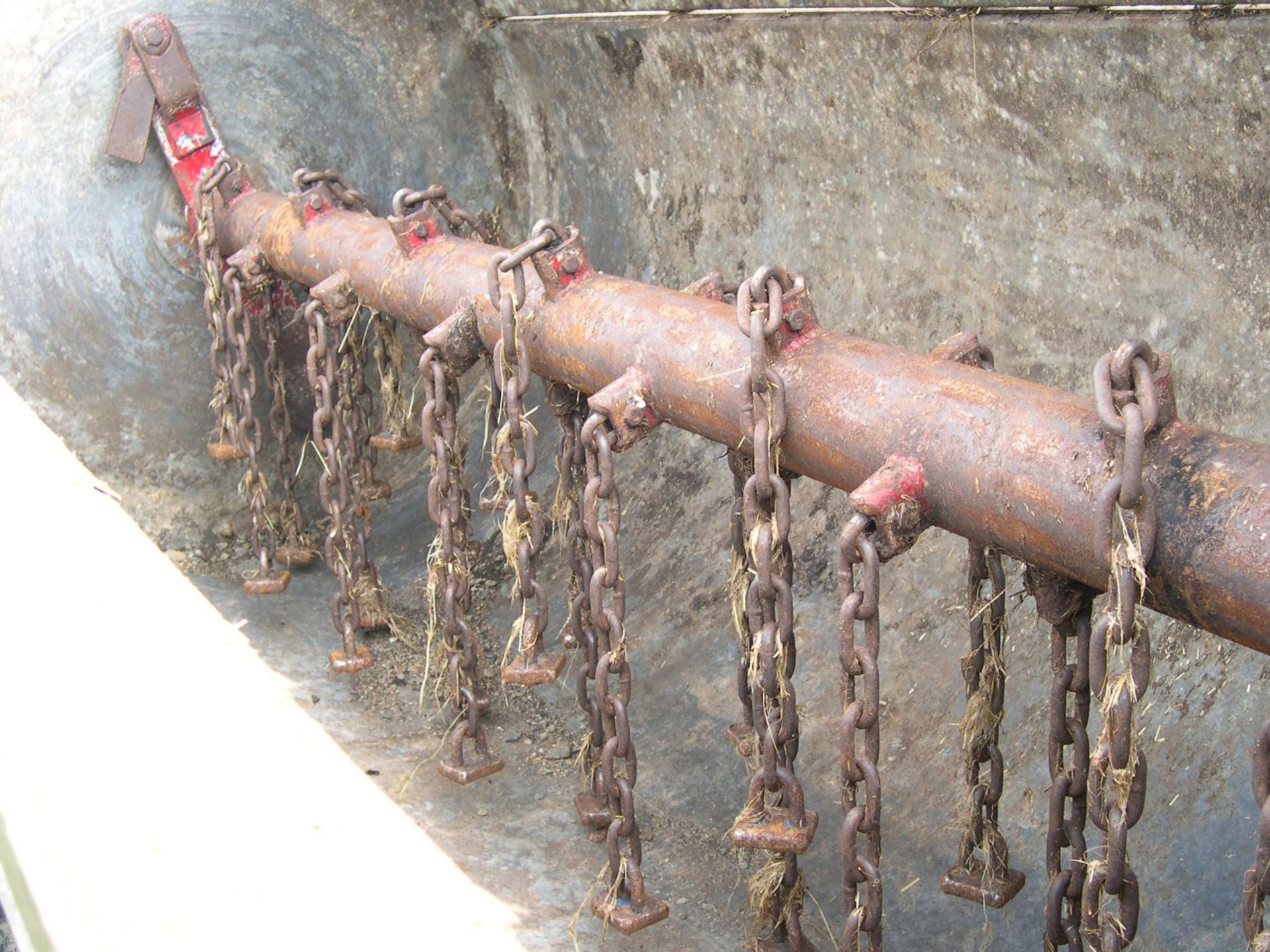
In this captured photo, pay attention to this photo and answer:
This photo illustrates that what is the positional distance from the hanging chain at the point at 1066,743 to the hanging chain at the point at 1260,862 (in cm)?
35

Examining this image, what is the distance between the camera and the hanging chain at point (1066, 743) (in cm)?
217

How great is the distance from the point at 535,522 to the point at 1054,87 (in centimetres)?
161

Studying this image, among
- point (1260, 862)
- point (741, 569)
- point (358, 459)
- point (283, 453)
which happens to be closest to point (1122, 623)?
point (1260, 862)

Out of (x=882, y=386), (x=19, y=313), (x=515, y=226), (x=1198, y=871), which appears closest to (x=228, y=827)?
(x=882, y=386)

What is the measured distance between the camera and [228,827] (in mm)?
1300

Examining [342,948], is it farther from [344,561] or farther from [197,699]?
[344,561]

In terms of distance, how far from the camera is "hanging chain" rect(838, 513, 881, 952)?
2.14 m

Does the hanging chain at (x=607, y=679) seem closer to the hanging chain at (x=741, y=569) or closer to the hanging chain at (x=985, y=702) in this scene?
the hanging chain at (x=741, y=569)

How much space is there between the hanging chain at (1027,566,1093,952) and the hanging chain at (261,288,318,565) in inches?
120

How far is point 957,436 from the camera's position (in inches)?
87.2

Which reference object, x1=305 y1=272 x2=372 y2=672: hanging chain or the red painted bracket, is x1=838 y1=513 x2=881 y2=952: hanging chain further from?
the red painted bracket

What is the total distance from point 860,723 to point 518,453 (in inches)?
41.9

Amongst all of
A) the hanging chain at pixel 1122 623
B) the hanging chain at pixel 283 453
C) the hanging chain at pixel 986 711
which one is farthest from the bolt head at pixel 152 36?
the hanging chain at pixel 1122 623

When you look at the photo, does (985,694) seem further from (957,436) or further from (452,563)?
(452,563)
